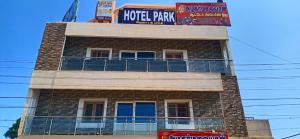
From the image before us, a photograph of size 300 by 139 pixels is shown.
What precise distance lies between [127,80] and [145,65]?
140 cm

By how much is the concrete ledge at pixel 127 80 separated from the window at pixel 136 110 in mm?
941

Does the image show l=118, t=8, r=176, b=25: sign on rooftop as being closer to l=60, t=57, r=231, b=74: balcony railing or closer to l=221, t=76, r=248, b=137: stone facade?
l=60, t=57, r=231, b=74: balcony railing

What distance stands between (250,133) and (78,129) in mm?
7961

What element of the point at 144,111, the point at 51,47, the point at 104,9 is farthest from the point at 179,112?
the point at 104,9

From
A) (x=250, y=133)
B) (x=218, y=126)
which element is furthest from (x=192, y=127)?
(x=250, y=133)

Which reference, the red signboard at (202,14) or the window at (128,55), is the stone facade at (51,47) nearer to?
the window at (128,55)

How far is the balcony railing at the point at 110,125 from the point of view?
12664 millimetres

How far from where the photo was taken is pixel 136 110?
14.1m

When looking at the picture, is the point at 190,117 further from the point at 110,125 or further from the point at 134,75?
the point at 110,125

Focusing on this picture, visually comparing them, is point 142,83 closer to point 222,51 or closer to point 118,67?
point 118,67

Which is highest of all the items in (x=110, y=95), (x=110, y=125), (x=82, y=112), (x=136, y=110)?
(x=110, y=95)

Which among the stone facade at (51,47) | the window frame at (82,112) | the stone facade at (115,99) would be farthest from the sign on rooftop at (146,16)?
the window frame at (82,112)

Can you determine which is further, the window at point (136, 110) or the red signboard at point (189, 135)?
the window at point (136, 110)

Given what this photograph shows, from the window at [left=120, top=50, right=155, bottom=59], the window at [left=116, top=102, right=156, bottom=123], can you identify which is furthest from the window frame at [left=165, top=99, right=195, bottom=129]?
the window at [left=120, top=50, right=155, bottom=59]
